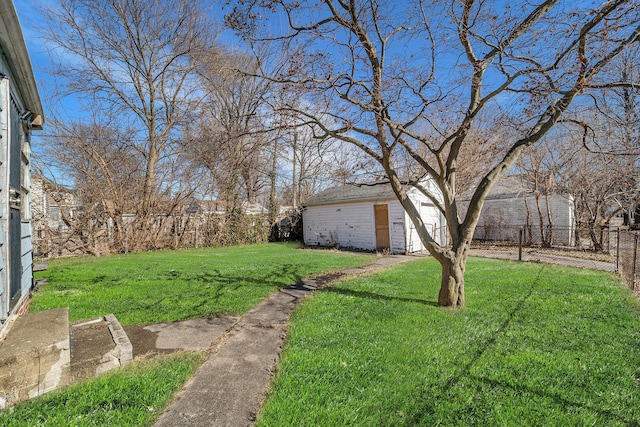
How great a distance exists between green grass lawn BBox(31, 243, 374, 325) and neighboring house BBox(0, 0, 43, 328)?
0.85 m

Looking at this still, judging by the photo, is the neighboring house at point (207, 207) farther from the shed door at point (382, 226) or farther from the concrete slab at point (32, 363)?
the concrete slab at point (32, 363)

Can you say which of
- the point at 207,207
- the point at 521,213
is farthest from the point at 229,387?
the point at 521,213

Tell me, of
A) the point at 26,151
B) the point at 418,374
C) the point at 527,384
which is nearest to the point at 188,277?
the point at 26,151

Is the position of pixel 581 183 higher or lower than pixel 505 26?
lower

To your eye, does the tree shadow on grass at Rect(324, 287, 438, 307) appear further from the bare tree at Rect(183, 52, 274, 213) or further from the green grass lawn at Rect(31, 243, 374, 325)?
the bare tree at Rect(183, 52, 274, 213)

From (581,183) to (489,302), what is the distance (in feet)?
37.3

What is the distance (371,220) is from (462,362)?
428 inches

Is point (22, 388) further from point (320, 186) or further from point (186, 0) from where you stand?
point (320, 186)

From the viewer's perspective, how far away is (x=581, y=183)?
42.1ft

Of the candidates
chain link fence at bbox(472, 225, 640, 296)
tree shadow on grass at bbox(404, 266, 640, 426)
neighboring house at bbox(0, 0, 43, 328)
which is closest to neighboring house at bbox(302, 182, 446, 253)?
chain link fence at bbox(472, 225, 640, 296)

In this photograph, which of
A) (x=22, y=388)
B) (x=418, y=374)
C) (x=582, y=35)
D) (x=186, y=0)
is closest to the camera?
(x=22, y=388)

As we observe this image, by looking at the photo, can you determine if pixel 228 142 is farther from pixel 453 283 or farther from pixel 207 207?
pixel 453 283

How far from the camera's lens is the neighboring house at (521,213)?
14.4 metres

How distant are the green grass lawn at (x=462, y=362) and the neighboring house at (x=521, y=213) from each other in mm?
10322
